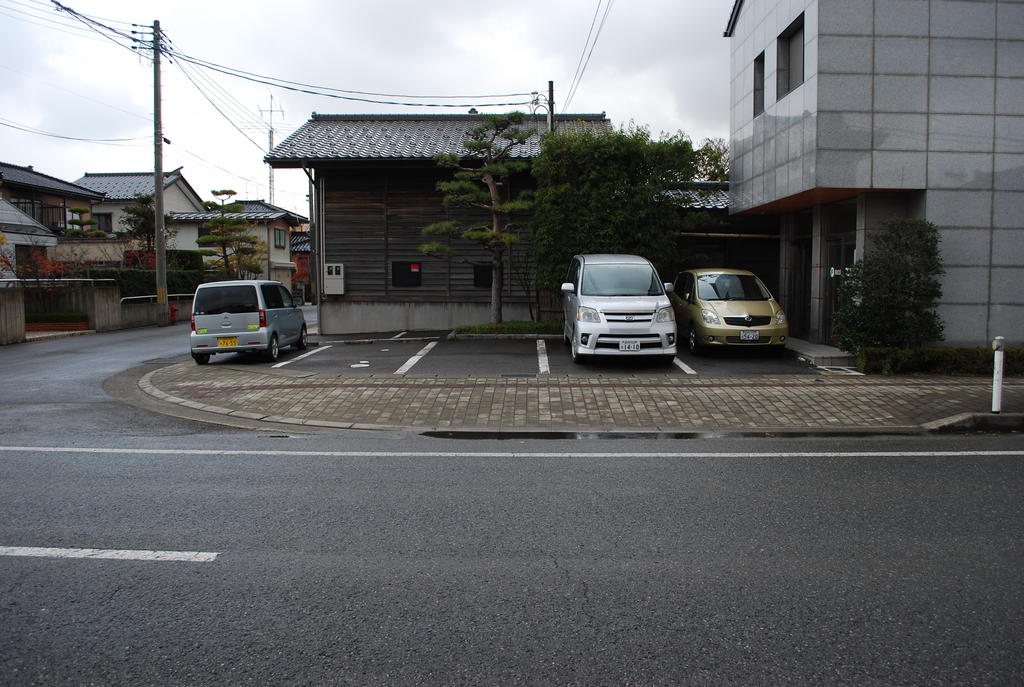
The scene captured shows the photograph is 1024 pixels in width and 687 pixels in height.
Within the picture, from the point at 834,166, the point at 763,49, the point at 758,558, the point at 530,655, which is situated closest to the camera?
the point at 530,655

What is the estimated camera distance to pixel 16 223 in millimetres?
29844

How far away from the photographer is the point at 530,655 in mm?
3164

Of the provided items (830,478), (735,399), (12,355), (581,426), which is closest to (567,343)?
(735,399)

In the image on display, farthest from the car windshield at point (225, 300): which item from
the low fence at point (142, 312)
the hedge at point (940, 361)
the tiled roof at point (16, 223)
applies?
the tiled roof at point (16, 223)

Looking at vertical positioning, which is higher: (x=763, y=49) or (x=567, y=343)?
(x=763, y=49)

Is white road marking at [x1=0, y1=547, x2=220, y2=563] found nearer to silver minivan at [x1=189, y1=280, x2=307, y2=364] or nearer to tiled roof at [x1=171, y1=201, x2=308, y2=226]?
silver minivan at [x1=189, y1=280, x2=307, y2=364]

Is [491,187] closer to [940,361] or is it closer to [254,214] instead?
[940,361]

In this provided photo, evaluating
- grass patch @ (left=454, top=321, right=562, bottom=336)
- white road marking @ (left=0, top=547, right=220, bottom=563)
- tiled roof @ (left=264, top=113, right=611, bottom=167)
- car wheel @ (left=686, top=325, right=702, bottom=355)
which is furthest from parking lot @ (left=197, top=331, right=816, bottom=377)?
white road marking @ (left=0, top=547, right=220, bottom=563)

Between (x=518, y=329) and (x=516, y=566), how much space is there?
495 inches

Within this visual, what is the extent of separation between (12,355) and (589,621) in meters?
18.8

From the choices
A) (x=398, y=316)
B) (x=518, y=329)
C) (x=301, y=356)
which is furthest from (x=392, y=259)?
(x=301, y=356)

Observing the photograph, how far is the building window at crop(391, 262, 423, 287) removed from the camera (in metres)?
20.3

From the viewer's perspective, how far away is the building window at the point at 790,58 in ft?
47.1

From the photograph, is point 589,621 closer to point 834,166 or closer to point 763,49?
point 834,166
